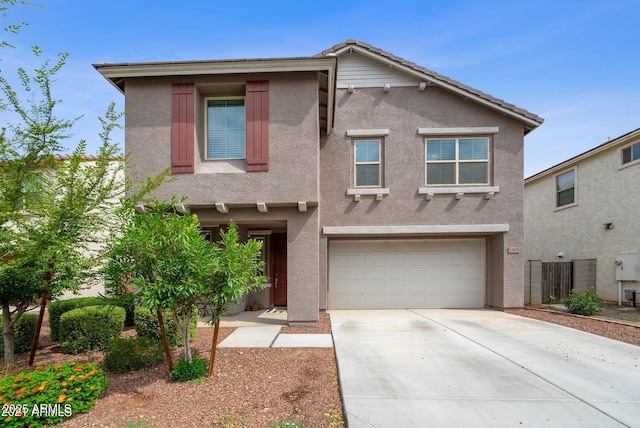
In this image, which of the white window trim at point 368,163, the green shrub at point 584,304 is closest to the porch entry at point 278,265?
the white window trim at point 368,163

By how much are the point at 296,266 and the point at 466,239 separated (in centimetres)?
631

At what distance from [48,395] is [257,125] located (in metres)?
6.50

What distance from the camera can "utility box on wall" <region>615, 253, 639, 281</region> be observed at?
1201cm

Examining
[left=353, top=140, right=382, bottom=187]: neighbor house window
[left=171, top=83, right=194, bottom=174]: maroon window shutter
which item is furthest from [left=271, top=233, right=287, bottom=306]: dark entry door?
[left=171, top=83, right=194, bottom=174]: maroon window shutter

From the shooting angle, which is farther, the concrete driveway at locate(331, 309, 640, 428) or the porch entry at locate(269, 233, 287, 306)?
the porch entry at locate(269, 233, 287, 306)

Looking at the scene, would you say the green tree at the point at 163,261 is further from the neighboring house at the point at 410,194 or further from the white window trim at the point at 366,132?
the white window trim at the point at 366,132

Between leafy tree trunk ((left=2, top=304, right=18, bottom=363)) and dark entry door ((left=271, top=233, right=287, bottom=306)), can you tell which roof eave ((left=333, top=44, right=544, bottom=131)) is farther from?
leafy tree trunk ((left=2, top=304, right=18, bottom=363))

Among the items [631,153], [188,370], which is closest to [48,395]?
[188,370]

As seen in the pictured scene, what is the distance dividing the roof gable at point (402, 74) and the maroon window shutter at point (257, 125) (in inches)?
130

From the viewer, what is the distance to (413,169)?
36.3ft

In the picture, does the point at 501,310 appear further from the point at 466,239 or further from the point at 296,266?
the point at 296,266

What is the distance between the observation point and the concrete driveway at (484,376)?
4047 millimetres

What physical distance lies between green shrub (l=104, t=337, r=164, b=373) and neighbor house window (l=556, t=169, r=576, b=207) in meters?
17.3

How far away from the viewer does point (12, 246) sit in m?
5.31
